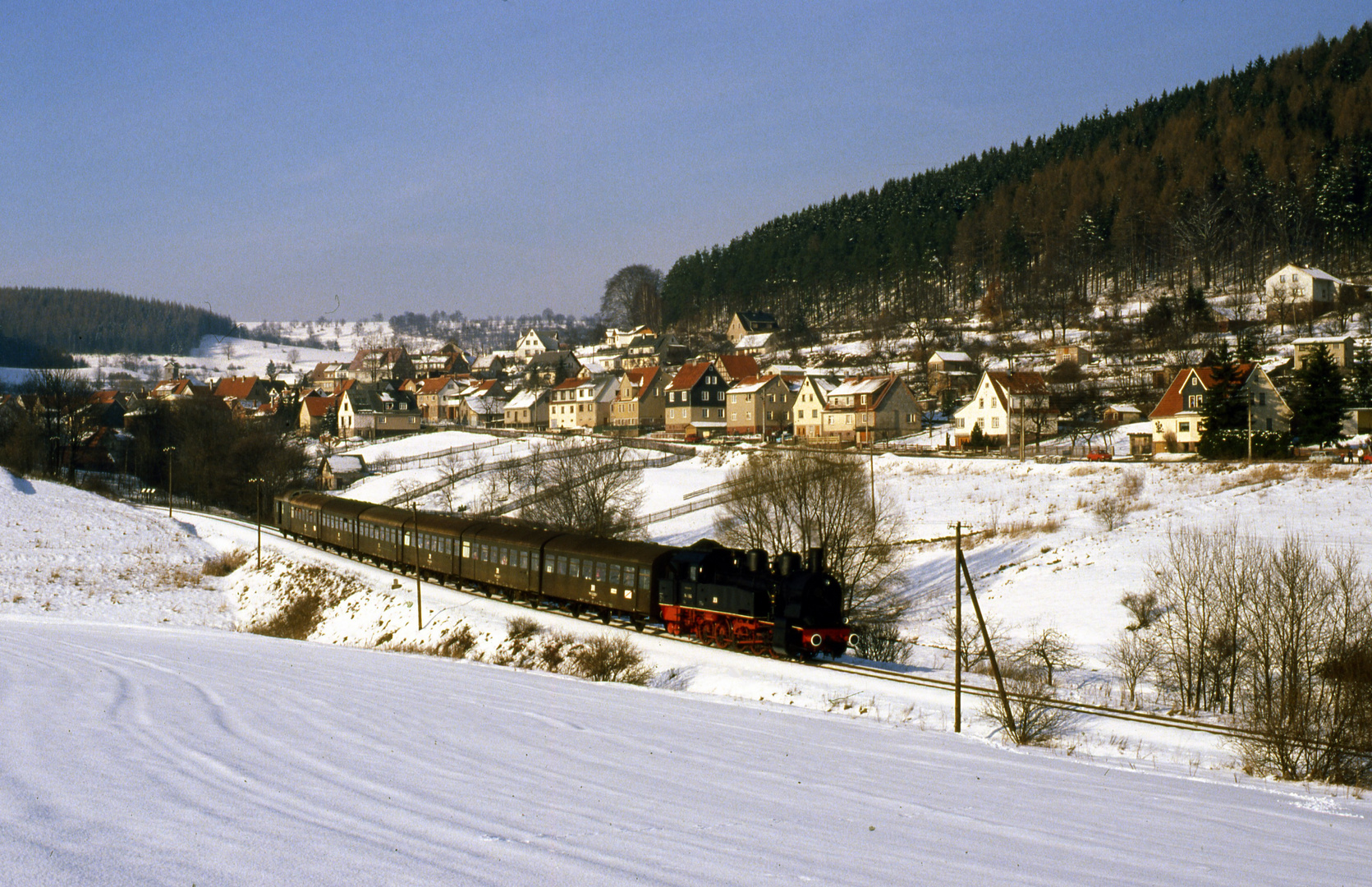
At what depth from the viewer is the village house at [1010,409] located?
76.6m

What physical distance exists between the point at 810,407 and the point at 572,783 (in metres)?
83.3

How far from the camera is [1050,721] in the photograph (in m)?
20.4

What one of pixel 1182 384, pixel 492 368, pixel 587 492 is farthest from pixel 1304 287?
pixel 492 368

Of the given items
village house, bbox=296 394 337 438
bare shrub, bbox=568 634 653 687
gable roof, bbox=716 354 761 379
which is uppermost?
gable roof, bbox=716 354 761 379

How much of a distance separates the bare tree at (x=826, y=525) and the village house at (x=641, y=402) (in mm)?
64760

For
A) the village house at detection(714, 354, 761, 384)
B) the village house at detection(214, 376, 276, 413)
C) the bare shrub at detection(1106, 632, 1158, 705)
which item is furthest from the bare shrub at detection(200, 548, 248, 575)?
the village house at detection(214, 376, 276, 413)

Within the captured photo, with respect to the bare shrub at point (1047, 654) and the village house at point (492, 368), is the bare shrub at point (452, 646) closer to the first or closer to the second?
the bare shrub at point (1047, 654)

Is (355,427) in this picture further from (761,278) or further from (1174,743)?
(1174,743)

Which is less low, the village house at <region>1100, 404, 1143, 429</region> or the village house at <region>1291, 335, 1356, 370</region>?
the village house at <region>1291, 335, 1356, 370</region>

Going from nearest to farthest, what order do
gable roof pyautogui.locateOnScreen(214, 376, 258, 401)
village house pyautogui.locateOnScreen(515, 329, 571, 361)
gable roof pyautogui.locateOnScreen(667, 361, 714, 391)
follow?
gable roof pyautogui.locateOnScreen(667, 361, 714, 391) < gable roof pyautogui.locateOnScreen(214, 376, 258, 401) < village house pyautogui.locateOnScreen(515, 329, 571, 361)

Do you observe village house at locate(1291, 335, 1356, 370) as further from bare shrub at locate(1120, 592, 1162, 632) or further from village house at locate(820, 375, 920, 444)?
bare shrub at locate(1120, 592, 1162, 632)

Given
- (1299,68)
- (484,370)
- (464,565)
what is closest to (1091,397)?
(464,565)

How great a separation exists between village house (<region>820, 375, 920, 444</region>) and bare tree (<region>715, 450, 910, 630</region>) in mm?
39379

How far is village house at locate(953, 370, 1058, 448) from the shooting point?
251 feet
